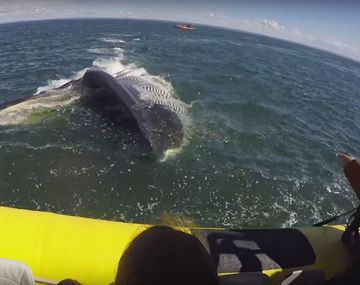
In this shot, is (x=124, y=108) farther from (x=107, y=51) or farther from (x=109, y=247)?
(x=107, y=51)

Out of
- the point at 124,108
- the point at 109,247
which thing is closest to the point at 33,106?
the point at 124,108

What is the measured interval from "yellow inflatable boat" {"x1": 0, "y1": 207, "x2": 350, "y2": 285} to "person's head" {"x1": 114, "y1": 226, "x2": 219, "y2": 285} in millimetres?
2092

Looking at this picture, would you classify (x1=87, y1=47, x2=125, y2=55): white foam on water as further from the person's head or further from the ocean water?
the person's head

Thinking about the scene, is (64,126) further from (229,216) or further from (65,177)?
(229,216)

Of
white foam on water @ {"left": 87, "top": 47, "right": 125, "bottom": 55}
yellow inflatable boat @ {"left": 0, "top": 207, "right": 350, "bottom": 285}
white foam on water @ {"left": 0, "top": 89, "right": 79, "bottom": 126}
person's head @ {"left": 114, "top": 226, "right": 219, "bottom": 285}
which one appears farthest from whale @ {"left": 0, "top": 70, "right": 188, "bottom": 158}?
white foam on water @ {"left": 87, "top": 47, "right": 125, "bottom": 55}

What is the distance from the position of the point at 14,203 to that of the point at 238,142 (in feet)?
24.5

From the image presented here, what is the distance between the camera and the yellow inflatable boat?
4.46 m

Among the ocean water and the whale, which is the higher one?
the whale

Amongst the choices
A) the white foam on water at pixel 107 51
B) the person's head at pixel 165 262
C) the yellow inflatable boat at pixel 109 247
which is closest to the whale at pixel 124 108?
the yellow inflatable boat at pixel 109 247

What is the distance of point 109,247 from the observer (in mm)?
4762

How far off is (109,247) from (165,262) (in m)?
2.93

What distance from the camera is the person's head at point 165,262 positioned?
200cm

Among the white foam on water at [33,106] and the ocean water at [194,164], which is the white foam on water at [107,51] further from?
the white foam on water at [33,106]

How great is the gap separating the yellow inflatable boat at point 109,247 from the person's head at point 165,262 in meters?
2.09
